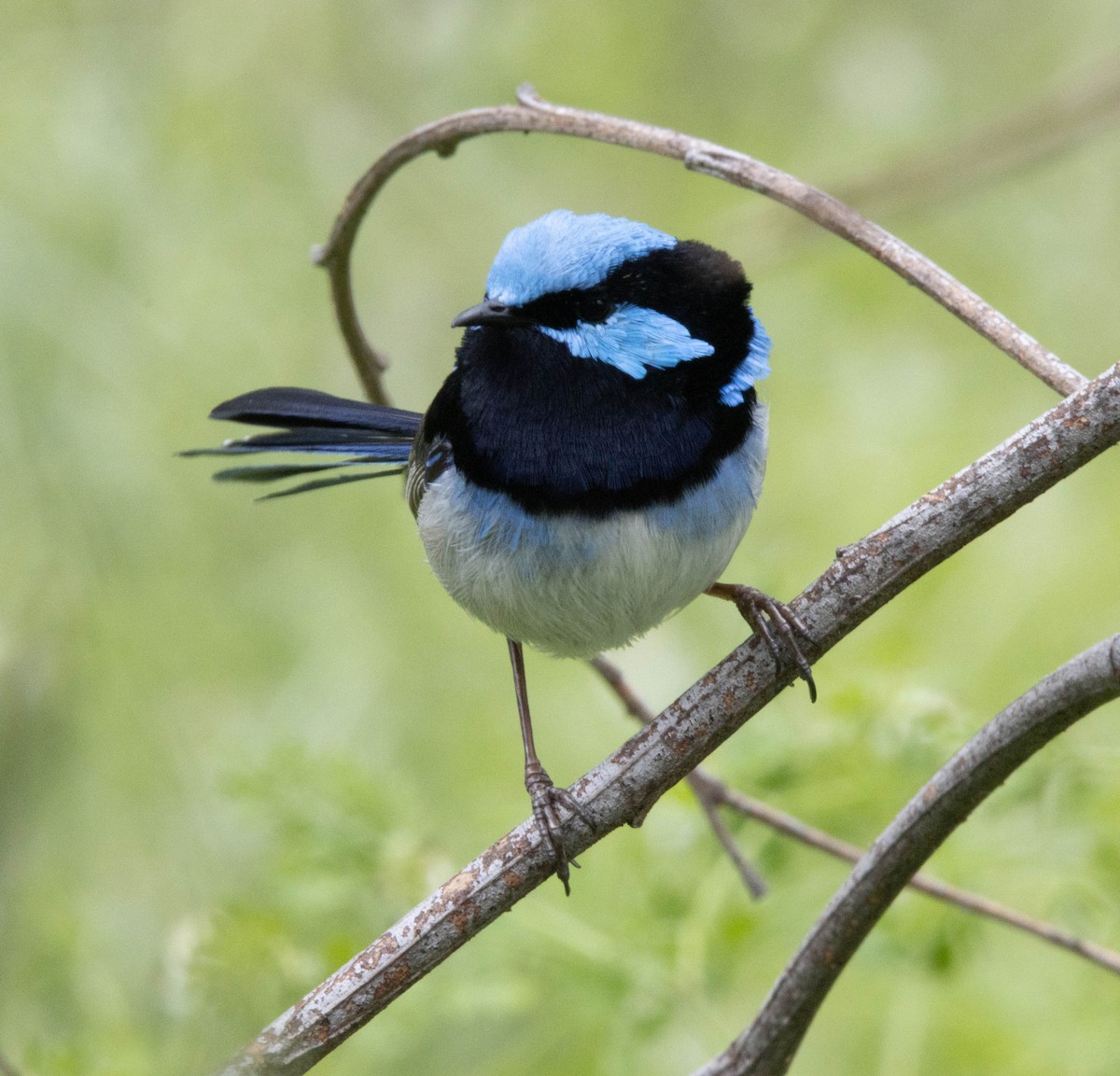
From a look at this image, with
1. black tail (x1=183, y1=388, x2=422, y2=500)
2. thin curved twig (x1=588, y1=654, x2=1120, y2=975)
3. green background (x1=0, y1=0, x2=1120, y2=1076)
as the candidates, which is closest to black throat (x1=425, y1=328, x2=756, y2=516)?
thin curved twig (x1=588, y1=654, x2=1120, y2=975)

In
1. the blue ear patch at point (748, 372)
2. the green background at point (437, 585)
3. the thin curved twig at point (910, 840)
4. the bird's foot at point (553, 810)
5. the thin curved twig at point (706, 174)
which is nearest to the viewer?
the thin curved twig at point (910, 840)

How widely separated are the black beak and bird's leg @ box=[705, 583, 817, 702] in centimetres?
67

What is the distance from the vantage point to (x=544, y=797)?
2.69 meters

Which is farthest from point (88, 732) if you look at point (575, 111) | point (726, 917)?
point (575, 111)

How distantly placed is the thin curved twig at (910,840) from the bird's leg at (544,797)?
1.30 feet

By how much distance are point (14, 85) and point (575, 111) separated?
2293 mm

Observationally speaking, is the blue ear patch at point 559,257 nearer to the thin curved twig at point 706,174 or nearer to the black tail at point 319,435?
the thin curved twig at point 706,174

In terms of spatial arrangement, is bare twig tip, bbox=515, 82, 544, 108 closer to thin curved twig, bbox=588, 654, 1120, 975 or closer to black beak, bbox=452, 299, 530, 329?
black beak, bbox=452, 299, 530, 329

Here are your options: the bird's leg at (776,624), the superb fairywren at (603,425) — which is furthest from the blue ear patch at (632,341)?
the bird's leg at (776,624)

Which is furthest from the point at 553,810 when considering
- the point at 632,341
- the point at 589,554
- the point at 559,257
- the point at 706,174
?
the point at 706,174

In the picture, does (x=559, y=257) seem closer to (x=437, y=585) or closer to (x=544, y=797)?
(x=544, y=797)

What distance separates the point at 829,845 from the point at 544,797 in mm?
608

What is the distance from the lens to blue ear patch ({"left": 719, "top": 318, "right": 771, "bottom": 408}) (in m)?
2.74

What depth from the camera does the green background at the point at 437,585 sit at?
3.02m
